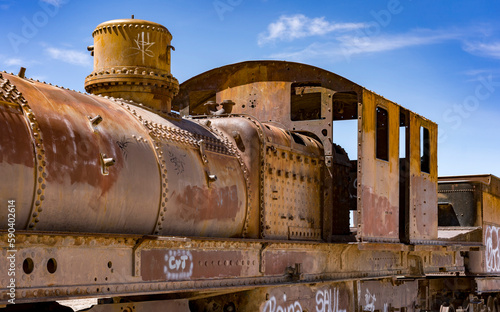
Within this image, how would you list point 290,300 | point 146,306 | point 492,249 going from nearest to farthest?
point 146,306 → point 290,300 → point 492,249

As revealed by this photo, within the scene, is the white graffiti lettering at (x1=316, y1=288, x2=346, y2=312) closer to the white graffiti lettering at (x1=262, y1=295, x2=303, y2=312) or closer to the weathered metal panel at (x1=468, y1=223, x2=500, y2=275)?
the white graffiti lettering at (x1=262, y1=295, x2=303, y2=312)

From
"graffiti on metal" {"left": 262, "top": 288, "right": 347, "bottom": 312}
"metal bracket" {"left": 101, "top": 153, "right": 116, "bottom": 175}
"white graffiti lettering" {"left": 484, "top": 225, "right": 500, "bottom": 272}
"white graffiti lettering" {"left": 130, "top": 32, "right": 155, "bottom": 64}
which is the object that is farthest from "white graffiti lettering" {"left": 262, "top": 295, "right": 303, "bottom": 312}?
"white graffiti lettering" {"left": 484, "top": 225, "right": 500, "bottom": 272}

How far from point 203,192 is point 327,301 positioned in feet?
11.0

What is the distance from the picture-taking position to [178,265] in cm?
679

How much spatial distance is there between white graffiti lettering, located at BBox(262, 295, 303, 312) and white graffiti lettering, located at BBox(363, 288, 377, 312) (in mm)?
2104

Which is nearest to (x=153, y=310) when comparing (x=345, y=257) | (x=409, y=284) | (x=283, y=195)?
(x=283, y=195)

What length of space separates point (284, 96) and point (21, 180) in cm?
572

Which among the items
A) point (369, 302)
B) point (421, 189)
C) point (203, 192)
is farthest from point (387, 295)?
point (203, 192)

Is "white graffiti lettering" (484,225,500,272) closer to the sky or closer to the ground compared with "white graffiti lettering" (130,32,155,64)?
closer to the ground

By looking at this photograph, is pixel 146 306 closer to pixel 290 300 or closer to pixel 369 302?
pixel 290 300

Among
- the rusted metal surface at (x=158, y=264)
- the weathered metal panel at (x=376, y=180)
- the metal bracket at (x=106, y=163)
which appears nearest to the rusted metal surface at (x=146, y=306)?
the rusted metal surface at (x=158, y=264)

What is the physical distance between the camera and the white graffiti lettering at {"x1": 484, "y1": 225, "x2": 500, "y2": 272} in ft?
54.1

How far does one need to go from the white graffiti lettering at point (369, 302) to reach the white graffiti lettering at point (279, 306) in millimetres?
2104

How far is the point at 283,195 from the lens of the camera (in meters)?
9.08
